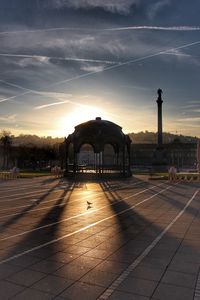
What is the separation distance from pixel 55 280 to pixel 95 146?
100.0 ft

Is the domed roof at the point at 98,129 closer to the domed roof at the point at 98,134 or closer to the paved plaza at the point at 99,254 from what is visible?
the domed roof at the point at 98,134

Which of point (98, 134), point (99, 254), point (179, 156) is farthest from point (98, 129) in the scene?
point (179, 156)

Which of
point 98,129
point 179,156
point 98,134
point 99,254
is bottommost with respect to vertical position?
point 99,254

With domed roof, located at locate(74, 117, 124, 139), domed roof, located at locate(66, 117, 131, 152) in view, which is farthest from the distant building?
domed roof, located at locate(74, 117, 124, 139)

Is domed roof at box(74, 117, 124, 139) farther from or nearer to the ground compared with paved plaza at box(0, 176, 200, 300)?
farther from the ground

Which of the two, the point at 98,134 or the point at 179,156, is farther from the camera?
the point at 179,156

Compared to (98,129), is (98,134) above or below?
below

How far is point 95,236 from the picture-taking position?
30.0 ft

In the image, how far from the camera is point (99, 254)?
24.5 ft

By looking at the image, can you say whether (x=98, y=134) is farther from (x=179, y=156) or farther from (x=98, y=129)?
(x=179, y=156)

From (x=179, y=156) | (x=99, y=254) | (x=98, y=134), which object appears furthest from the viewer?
(x=179, y=156)

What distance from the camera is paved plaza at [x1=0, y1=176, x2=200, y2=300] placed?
541 centimetres

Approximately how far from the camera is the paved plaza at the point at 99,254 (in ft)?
17.8

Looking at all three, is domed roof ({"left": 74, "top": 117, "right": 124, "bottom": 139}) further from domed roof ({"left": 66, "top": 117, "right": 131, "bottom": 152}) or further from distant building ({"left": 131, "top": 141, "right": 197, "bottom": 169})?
distant building ({"left": 131, "top": 141, "right": 197, "bottom": 169})
